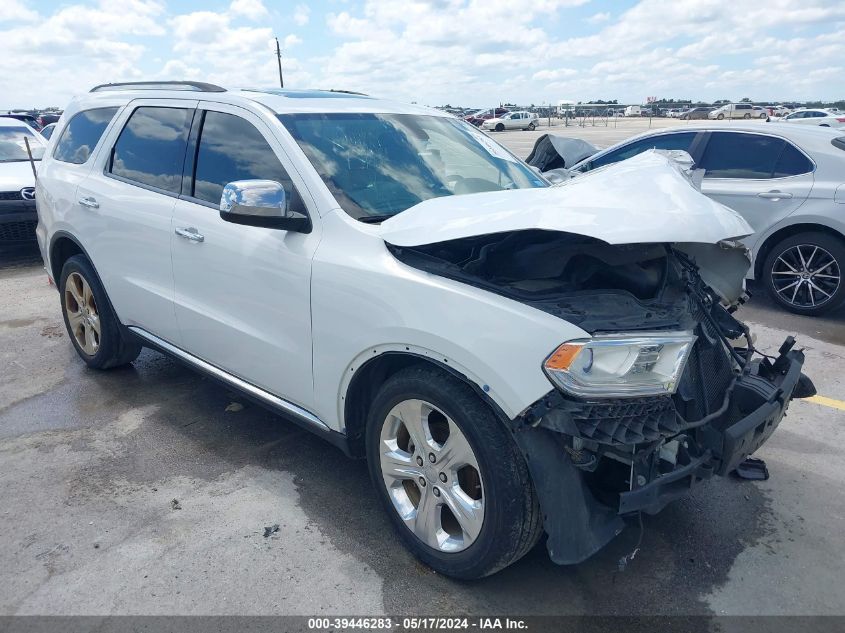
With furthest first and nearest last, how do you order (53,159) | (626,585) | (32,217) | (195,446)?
(32,217), (53,159), (195,446), (626,585)

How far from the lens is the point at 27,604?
8.48 feet

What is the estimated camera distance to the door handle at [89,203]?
434 centimetres

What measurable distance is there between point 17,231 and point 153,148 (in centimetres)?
607

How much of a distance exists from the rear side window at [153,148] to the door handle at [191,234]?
298mm

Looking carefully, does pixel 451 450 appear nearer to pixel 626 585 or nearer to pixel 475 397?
pixel 475 397

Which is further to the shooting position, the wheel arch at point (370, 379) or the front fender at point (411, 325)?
the wheel arch at point (370, 379)

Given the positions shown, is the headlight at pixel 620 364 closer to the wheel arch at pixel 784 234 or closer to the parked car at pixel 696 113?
the wheel arch at pixel 784 234

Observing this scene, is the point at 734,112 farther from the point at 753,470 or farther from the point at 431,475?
the point at 431,475

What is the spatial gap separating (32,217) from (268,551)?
25.4 feet

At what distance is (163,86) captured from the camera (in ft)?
13.9

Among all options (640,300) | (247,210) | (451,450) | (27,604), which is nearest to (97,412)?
(27,604)

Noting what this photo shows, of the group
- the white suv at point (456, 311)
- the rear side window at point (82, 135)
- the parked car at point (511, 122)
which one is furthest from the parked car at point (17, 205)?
the parked car at point (511, 122)

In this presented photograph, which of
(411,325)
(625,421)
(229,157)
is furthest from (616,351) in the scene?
(229,157)

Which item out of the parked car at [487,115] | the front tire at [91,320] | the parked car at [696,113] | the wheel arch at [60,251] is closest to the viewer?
the front tire at [91,320]
